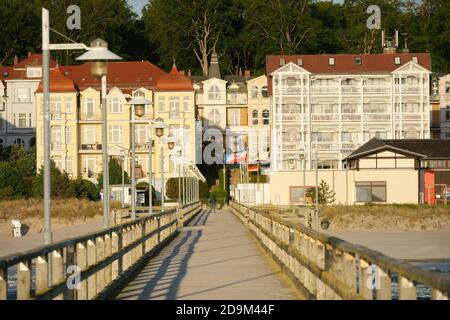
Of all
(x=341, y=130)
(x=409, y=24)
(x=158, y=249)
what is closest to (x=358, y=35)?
(x=409, y=24)

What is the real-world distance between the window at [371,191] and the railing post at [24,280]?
91556mm

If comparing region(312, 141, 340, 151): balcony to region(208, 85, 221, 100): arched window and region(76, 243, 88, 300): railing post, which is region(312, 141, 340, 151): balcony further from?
region(76, 243, 88, 300): railing post

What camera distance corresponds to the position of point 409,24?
154750 millimetres

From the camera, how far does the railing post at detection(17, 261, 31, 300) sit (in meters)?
13.0

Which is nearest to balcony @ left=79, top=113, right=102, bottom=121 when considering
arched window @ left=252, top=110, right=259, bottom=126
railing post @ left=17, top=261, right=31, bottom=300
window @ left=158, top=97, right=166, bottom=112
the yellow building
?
the yellow building

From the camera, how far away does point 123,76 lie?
140 m

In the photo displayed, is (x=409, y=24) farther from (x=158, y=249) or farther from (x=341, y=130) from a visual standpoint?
(x=158, y=249)

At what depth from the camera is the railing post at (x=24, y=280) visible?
42.8 feet

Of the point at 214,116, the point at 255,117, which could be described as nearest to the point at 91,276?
the point at 255,117

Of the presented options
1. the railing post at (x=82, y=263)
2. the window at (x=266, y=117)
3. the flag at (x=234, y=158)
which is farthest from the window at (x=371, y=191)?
the railing post at (x=82, y=263)

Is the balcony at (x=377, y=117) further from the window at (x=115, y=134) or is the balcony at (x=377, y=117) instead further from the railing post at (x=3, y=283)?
the railing post at (x=3, y=283)

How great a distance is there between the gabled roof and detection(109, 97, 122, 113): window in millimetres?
31717

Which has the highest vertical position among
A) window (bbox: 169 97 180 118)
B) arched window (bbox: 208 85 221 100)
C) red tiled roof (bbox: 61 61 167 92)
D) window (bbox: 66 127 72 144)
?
red tiled roof (bbox: 61 61 167 92)
